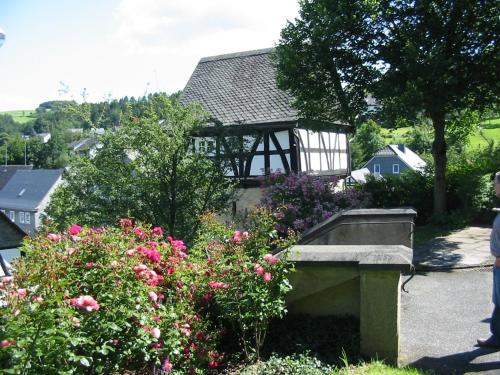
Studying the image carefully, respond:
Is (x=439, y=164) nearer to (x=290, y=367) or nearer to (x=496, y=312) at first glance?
(x=496, y=312)

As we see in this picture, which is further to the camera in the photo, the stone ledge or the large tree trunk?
the large tree trunk

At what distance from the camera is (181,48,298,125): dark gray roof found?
18172 mm

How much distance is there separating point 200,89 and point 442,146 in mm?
11058

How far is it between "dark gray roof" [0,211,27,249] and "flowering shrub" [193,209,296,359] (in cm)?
2355

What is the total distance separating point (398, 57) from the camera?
40.3ft

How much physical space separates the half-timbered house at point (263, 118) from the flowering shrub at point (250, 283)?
28.0ft

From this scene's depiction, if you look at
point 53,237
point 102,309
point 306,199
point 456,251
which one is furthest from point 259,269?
point 306,199

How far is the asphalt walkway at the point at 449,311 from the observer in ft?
13.6

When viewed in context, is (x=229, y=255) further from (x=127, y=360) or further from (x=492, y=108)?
(x=492, y=108)

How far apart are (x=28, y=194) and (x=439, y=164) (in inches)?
2230

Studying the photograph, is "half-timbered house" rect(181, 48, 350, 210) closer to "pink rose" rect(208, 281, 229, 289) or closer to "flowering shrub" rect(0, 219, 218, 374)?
"pink rose" rect(208, 281, 229, 289)

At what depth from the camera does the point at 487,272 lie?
27.0 ft

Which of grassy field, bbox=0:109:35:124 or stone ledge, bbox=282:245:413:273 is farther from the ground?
grassy field, bbox=0:109:35:124

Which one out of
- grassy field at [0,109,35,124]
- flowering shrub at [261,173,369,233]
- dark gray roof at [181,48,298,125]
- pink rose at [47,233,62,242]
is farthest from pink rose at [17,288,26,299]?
grassy field at [0,109,35,124]
